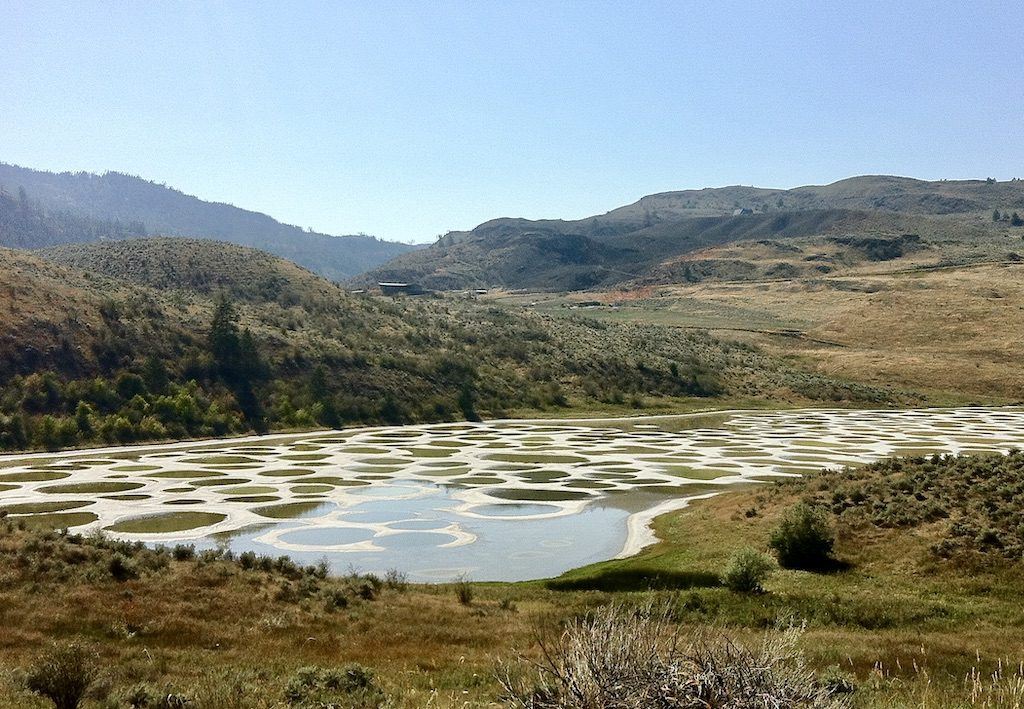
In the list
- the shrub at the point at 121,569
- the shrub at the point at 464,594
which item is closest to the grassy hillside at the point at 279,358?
the shrub at the point at 121,569

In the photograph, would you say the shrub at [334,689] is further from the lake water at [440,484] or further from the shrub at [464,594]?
the lake water at [440,484]

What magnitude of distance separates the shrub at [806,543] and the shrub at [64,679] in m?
25.2

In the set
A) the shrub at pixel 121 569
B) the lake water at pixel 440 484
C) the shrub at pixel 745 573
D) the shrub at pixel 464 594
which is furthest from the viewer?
the lake water at pixel 440 484

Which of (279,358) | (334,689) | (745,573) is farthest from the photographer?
(279,358)

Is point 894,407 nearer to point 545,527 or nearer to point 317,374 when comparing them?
point 317,374

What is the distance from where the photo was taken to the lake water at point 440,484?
3775cm

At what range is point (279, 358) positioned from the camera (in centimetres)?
9388

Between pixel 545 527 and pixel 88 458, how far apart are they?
39474mm

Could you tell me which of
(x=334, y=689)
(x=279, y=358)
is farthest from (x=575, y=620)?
(x=279, y=358)

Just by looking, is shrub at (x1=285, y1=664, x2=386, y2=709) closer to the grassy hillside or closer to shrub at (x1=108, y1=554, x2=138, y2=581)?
shrub at (x1=108, y1=554, x2=138, y2=581)

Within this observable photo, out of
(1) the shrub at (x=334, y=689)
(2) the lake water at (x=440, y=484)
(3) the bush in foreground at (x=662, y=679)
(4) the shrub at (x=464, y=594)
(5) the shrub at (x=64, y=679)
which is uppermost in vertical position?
(3) the bush in foreground at (x=662, y=679)

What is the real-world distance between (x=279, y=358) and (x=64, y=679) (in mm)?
84678

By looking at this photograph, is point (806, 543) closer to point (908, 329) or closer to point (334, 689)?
point (334, 689)

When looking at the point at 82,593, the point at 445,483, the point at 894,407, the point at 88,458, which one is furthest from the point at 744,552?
the point at 894,407
